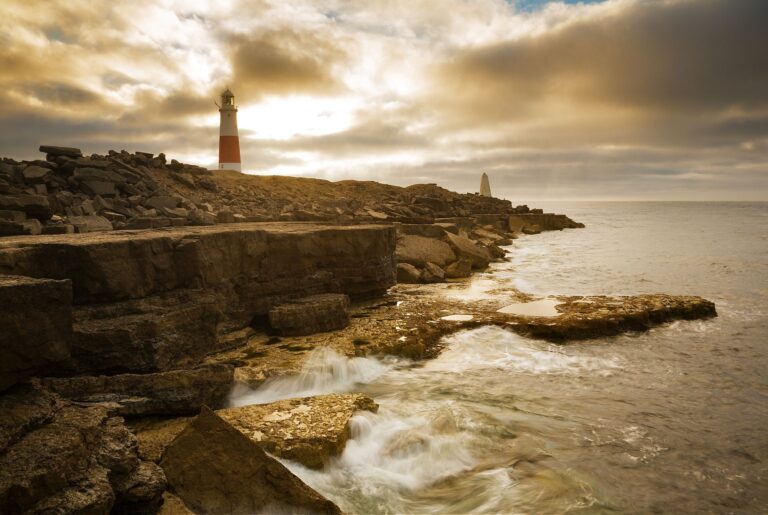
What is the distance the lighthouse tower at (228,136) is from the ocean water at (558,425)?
1280 inches

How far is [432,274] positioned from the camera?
11.9 meters

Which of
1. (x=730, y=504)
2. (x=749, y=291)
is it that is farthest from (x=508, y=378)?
(x=749, y=291)

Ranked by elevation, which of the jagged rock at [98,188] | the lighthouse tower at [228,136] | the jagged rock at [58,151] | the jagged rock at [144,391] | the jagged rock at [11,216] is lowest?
the jagged rock at [144,391]

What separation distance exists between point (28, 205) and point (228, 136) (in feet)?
91.5

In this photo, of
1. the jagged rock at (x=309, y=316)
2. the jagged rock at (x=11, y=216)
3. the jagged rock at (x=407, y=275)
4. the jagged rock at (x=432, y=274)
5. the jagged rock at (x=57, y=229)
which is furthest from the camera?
the jagged rock at (x=432, y=274)

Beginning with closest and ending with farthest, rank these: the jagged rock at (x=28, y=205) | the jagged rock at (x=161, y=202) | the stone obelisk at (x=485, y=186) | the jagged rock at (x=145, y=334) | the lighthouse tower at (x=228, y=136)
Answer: the jagged rock at (x=145, y=334)
the jagged rock at (x=28, y=205)
the jagged rock at (x=161, y=202)
the lighthouse tower at (x=228, y=136)
the stone obelisk at (x=485, y=186)

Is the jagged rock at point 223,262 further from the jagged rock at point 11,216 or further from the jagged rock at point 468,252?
the jagged rock at point 468,252

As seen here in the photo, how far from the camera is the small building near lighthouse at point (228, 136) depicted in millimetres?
35188

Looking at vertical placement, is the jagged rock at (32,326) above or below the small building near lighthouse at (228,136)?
below

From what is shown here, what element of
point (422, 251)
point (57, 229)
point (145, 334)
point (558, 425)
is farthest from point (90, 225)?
point (558, 425)

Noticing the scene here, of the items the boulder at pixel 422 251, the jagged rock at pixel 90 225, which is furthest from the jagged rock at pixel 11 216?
the boulder at pixel 422 251

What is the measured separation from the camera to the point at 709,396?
238 inches

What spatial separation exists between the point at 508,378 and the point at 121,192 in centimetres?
1550

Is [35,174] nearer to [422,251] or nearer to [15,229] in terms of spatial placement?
[15,229]
